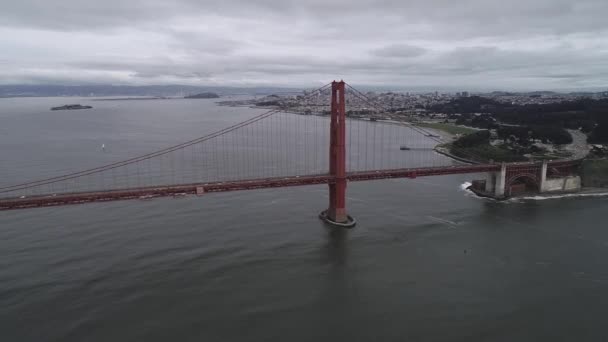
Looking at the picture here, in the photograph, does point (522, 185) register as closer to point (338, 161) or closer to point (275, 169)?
point (338, 161)

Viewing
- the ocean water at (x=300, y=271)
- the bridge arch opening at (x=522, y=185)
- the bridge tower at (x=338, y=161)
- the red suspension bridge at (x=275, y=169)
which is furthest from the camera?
the bridge arch opening at (x=522, y=185)

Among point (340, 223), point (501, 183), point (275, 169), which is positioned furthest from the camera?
point (275, 169)

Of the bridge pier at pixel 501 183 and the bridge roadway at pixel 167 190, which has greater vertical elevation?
the bridge roadway at pixel 167 190

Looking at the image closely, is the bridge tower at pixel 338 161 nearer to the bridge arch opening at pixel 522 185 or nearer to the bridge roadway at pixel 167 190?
the bridge roadway at pixel 167 190

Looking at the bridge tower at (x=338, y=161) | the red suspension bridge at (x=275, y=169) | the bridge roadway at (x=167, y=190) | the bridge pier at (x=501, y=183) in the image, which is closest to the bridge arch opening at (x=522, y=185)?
the red suspension bridge at (x=275, y=169)

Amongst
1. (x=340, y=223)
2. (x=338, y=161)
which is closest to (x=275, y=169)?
(x=338, y=161)

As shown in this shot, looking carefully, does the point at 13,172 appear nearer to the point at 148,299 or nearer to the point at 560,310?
the point at 148,299

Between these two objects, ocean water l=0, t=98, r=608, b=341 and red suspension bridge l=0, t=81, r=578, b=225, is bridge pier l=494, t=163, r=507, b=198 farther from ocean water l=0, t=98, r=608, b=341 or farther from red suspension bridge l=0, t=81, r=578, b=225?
ocean water l=0, t=98, r=608, b=341

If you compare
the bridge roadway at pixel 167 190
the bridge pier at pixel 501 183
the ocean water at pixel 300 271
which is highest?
the bridge roadway at pixel 167 190
